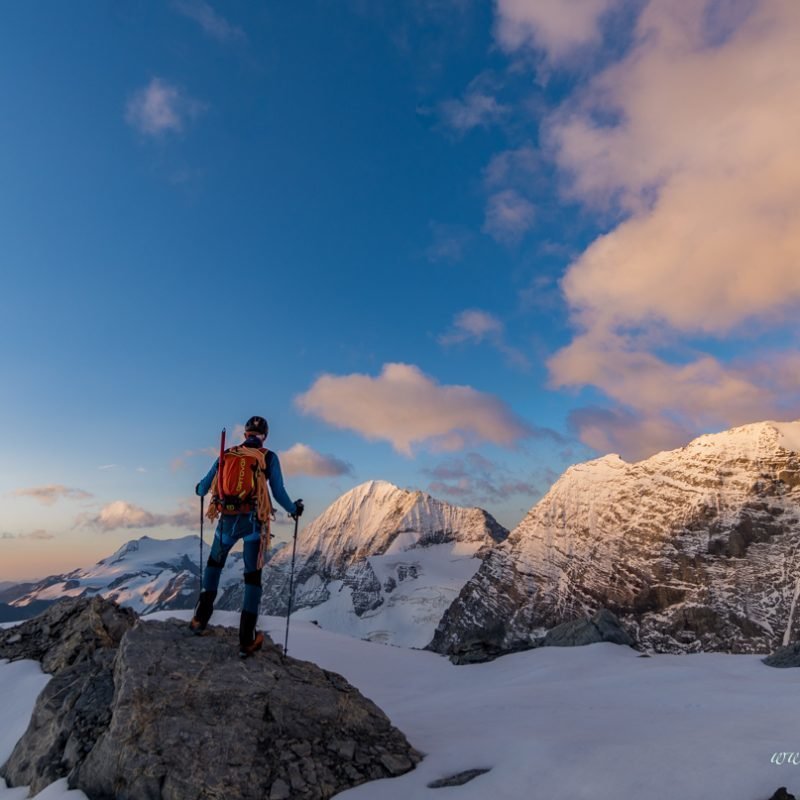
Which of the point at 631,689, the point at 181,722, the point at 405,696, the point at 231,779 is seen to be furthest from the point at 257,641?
the point at 405,696

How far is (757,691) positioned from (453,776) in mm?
7725

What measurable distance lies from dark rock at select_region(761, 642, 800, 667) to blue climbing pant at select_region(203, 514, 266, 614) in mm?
15533

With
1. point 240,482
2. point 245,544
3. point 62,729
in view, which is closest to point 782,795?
point 245,544

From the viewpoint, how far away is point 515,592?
19550 centimetres

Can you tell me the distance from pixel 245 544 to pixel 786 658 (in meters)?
16.3

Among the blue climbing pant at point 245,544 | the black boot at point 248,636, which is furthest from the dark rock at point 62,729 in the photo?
the blue climbing pant at point 245,544

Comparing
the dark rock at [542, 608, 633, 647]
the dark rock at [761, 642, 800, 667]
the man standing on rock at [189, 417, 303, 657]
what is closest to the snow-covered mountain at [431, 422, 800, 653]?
the dark rock at [542, 608, 633, 647]

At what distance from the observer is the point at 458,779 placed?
21.4 ft

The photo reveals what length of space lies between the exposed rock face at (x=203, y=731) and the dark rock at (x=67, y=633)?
18.9ft

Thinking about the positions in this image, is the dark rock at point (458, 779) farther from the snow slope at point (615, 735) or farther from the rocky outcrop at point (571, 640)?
the rocky outcrop at point (571, 640)

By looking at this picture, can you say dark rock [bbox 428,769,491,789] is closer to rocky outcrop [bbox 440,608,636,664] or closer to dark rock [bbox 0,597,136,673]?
dark rock [bbox 0,597,136,673]

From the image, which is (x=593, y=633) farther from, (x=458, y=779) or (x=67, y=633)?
(x=67, y=633)

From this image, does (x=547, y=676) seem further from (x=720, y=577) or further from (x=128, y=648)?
(x=720, y=577)

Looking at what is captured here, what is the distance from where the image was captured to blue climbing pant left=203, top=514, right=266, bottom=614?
912 cm
